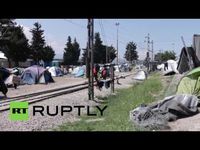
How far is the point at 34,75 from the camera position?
33906 millimetres

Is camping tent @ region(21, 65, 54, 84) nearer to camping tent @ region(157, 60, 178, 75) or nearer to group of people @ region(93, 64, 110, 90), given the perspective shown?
group of people @ region(93, 64, 110, 90)

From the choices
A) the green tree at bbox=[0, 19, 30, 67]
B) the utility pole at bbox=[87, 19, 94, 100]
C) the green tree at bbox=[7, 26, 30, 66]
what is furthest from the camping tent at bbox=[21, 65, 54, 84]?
the green tree at bbox=[0, 19, 30, 67]

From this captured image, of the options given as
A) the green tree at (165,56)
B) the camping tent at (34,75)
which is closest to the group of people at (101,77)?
the camping tent at (34,75)

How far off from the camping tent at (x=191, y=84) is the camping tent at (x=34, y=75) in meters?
21.5

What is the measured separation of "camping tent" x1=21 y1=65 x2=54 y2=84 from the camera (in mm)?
33562

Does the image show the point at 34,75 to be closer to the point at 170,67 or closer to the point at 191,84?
the point at 170,67

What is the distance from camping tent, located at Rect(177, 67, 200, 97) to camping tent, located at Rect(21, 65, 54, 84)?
70.6ft

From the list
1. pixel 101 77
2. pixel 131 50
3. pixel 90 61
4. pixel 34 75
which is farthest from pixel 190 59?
pixel 34 75

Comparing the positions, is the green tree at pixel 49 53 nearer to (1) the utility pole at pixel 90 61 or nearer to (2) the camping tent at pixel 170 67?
(2) the camping tent at pixel 170 67

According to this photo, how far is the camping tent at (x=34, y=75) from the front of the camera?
3356 centimetres

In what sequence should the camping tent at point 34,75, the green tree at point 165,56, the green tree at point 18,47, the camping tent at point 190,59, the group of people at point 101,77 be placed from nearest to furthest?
1. the camping tent at point 190,59
2. the group of people at point 101,77
3. the camping tent at point 34,75
4. the green tree at point 18,47
5. the green tree at point 165,56
